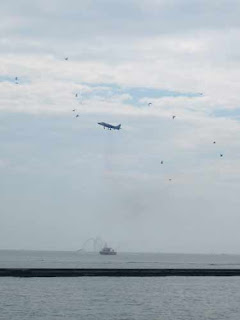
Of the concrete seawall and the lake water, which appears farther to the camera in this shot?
the concrete seawall

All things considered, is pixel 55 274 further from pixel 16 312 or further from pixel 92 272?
pixel 16 312

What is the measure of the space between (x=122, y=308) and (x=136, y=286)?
4139cm

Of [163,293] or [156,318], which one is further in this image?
[163,293]

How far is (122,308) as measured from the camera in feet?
263

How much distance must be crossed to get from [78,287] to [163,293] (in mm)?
13693

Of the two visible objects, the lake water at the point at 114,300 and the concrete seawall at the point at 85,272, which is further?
the concrete seawall at the point at 85,272

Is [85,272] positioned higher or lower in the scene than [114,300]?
higher

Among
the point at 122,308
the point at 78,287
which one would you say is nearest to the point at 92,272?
the point at 78,287

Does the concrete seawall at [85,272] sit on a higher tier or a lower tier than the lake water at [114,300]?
higher

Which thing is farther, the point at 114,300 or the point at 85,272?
the point at 85,272

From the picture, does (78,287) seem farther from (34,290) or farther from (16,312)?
(16,312)

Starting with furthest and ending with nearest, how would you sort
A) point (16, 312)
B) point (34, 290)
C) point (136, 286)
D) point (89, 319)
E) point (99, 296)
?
1. point (136, 286)
2. point (34, 290)
3. point (99, 296)
4. point (16, 312)
5. point (89, 319)

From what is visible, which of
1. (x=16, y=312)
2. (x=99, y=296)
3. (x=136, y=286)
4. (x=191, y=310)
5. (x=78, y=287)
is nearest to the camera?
(x=16, y=312)

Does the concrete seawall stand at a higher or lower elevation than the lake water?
higher
